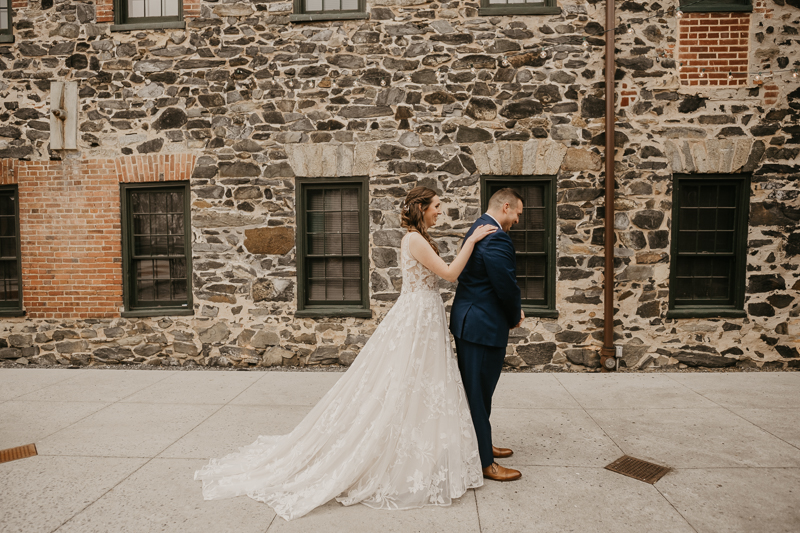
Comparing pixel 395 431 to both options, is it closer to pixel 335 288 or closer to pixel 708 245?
pixel 335 288

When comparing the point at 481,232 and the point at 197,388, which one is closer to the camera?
the point at 481,232

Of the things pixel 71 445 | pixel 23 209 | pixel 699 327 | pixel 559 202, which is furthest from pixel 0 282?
pixel 699 327

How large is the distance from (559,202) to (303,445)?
464 cm

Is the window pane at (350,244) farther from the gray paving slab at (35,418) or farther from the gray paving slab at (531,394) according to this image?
the gray paving slab at (35,418)

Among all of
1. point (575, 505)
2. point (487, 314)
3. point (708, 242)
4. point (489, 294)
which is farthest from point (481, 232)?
point (708, 242)

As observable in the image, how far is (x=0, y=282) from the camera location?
742cm

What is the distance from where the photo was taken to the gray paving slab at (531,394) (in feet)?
17.4

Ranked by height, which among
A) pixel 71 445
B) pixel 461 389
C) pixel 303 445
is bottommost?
pixel 71 445

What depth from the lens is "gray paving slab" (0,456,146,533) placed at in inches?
123

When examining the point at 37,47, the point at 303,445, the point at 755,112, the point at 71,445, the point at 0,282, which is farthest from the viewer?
the point at 0,282

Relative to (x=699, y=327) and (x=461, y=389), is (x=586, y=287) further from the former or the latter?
(x=461, y=389)

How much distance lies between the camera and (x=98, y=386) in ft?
19.9

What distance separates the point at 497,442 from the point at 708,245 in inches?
177

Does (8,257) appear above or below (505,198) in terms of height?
below
